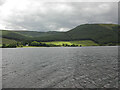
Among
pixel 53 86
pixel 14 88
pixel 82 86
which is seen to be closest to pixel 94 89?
pixel 82 86

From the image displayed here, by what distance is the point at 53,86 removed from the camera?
2047 cm

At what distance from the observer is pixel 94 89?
760 inches

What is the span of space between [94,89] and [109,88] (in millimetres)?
2897

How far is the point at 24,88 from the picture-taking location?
19625 mm

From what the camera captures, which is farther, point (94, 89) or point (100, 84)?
point (100, 84)

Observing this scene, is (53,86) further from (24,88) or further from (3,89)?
(3,89)

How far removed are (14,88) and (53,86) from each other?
7.20m

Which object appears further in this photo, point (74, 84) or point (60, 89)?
point (74, 84)

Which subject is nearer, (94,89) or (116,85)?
(94,89)

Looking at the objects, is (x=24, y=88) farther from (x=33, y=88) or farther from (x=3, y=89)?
(x=3, y=89)

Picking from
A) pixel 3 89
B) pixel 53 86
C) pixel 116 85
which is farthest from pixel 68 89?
pixel 3 89

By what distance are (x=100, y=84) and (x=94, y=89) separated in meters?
2.96

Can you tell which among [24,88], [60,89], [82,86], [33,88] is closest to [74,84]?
[82,86]

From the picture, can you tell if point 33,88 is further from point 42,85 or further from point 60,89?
point 60,89
